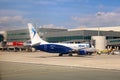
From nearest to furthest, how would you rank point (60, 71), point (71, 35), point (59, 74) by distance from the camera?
point (59, 74), point (60, 71), point (71, 35)

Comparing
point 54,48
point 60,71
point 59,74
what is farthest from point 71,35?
point 59,74

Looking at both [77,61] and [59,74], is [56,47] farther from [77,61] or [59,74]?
[59,74]

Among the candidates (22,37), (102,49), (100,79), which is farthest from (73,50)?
(22,37)

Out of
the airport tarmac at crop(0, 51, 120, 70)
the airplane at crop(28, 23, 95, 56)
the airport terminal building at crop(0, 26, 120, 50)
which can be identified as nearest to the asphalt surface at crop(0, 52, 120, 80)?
the airport tarmac at crop(0, 51, 120, 70)

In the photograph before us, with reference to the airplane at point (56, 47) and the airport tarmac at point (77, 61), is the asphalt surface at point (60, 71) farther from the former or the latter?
the airplane at point (56, 47)

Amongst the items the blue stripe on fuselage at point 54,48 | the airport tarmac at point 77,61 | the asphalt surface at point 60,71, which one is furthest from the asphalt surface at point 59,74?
the blue stripe on fuselage at point 54,48

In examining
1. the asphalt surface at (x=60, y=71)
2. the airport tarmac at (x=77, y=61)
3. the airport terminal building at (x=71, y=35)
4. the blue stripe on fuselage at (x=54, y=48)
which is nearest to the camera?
the asphalt surface at (x=60, y=71)

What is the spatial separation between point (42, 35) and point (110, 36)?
3846 cm

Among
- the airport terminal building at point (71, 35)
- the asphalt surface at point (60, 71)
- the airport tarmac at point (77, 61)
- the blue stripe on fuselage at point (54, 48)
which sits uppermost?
the airport terminal building at point (71, 35)

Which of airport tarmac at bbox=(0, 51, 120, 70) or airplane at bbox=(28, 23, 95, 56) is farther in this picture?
airplane at bbox=(28, 23, 95, 56)

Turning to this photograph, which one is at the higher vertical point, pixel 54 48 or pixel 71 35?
pixel 71 35

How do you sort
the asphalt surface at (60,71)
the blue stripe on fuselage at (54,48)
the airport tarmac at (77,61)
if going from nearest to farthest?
the asphalt surface at (60,71) < the airport tarmac at (77,61) < the blue stripe on fuselage at (54,48)

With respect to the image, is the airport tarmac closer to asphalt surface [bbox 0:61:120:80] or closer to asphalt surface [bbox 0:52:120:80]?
asphalt surface [bbox 0:52:120:80]

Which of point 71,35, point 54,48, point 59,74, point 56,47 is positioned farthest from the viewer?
point 71,35
